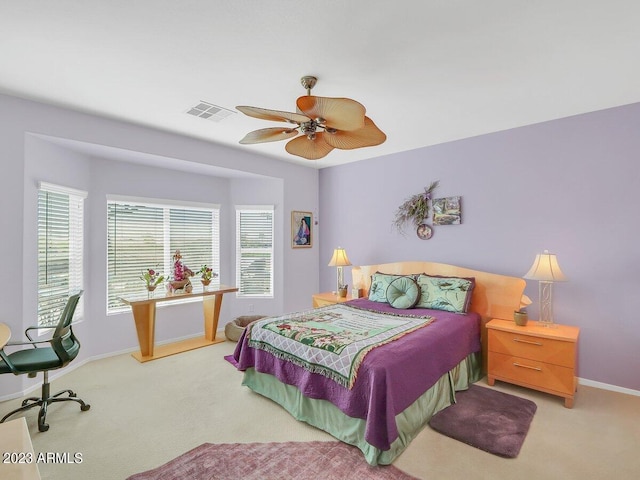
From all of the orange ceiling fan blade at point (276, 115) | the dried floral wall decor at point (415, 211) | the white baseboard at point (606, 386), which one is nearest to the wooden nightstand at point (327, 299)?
the dried floral wall decor at point (415, 211)

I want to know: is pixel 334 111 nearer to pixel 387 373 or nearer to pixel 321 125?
pixel 321 125

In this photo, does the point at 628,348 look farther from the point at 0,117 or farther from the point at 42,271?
the point at 0,117

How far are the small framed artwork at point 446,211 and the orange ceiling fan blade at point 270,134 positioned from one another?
2.45 m

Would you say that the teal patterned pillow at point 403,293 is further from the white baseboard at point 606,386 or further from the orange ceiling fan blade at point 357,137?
the orange ceiling fan blade at point 357,137

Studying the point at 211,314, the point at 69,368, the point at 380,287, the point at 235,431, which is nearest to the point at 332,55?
the point at 380,287

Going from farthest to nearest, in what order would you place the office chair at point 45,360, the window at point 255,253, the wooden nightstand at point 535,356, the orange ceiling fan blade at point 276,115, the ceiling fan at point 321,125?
1. the window at point 255,253
2. the wooden nightstand at point 535,356
3. the office chair at point 45,360
4. the orange ceiling fan blade at point 276,115
5. the ceiling fan at point 321,125

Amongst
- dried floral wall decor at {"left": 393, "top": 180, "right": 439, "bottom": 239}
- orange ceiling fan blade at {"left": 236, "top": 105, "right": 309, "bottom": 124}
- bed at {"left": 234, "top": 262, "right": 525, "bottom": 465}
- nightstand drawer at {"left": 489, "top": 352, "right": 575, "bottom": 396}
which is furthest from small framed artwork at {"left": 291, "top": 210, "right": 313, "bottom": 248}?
nightstand drawer at {"left": 489, "top": 352, "right": 575, "bottom": 396}

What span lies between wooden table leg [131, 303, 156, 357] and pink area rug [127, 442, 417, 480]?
2079 millimetres

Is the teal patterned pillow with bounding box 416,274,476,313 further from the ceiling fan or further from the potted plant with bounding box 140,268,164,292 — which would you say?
the potted plant with bounding box 140,268,164,292

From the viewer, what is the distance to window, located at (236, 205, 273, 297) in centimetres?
523

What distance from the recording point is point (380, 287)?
13.1 feet

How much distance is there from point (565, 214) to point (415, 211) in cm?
164

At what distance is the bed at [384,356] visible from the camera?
82.2 inches

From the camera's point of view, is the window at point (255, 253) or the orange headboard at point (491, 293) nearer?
the orange headboard at point (491, 293)
